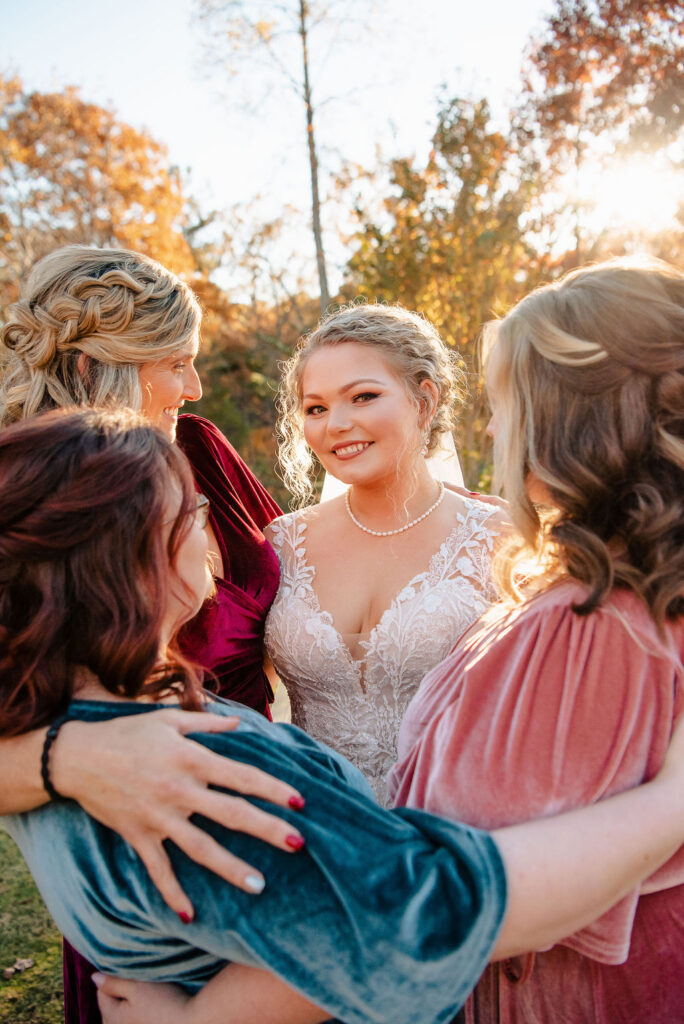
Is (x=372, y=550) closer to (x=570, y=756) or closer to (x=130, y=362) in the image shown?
(x=130, y=362)

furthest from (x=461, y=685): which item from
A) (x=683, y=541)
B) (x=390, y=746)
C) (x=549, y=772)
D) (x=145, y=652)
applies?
(x=390, y=746)

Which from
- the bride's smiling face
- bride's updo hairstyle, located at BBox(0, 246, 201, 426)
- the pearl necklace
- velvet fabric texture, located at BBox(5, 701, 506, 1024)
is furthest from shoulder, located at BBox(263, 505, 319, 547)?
velvet fabric texture, located at BBox(5, 701, 506, 1024)

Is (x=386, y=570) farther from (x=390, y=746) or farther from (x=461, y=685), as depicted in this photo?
(x=461, y=685)

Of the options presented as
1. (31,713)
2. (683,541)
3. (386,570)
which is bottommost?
(386,570)

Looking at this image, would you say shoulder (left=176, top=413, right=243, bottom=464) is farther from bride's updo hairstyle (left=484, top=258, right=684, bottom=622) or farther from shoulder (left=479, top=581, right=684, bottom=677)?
shoulder (left=479, top=581, right=684, bottom=677)

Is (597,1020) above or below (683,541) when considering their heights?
below

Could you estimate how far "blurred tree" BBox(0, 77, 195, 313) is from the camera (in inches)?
676

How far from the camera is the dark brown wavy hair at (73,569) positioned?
135 centimetres

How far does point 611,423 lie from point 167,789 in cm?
105

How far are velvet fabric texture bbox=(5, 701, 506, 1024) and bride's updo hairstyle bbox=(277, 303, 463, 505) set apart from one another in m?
2.06

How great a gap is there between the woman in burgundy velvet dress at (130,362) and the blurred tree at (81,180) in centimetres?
1522

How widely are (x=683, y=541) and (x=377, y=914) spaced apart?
2.80 feet

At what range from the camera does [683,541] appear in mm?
1458

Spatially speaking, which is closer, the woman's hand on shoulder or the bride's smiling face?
the woman's hand on shoulder
